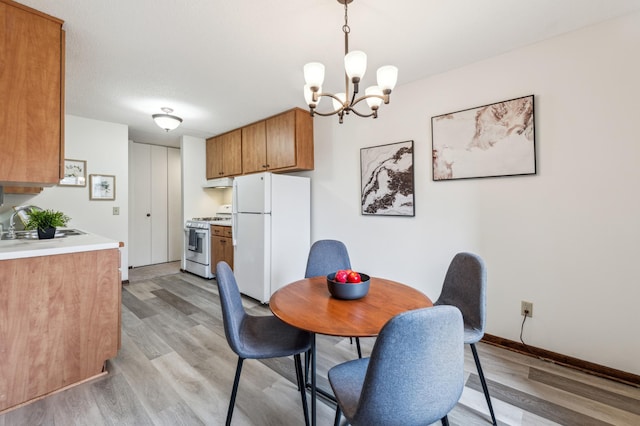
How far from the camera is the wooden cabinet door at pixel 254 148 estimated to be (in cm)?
397

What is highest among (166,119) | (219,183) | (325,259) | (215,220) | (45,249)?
(166,119)

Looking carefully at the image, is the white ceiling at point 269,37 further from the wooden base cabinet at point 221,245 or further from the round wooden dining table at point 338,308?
the wooden base cabinet at point 221,245

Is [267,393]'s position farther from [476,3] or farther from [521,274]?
[476,3]

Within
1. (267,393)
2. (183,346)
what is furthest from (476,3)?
(183,346)

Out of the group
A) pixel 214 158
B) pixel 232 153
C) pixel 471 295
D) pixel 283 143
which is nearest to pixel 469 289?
pixel 471 295

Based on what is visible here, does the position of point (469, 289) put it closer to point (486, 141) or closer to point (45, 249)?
point (486, 141)

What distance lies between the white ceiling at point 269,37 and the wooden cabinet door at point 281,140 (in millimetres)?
561

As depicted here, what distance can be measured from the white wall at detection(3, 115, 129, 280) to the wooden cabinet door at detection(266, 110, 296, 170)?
7.41 ft

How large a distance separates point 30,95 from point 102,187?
260 centimetres

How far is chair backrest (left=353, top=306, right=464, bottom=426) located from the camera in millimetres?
828

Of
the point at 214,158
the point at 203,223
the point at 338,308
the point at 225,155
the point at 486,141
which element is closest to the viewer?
the point at 338,308

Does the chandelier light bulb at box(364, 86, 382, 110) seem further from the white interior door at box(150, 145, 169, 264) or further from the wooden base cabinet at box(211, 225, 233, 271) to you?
the white interior door at box(150, 145, 169, 264)

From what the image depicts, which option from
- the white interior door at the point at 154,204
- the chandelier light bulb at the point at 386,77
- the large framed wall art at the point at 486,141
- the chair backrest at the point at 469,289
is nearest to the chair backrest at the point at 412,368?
the chair backrest at the point at 469,289

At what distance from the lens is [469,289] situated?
174 cm
